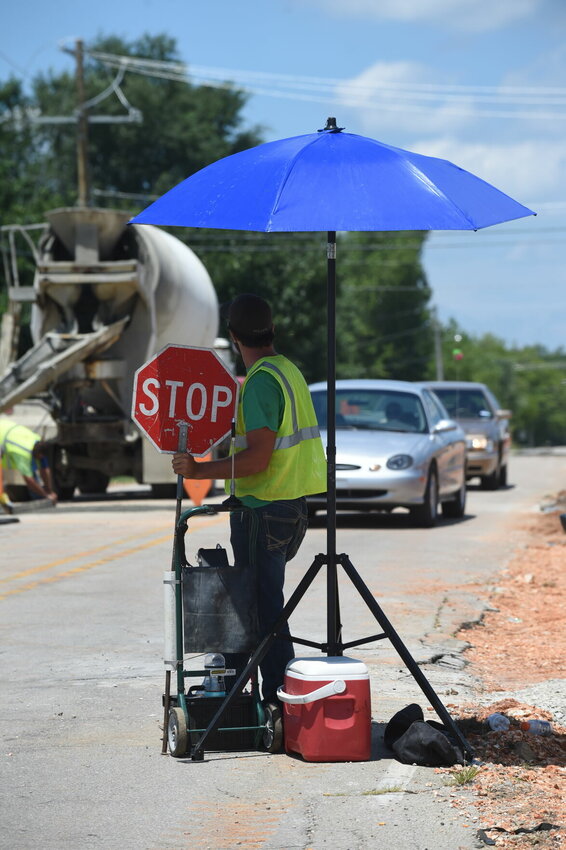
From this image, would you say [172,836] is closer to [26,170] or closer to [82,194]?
[82,194]

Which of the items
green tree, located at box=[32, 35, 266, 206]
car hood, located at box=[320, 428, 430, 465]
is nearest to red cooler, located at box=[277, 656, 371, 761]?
car hood, located at box=[320, 428, 430, 465]

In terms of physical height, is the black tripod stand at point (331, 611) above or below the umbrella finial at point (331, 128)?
below

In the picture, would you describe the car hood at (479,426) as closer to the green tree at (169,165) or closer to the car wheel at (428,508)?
the car wheel at (428,508)

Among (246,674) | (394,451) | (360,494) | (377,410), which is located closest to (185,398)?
(246,674)

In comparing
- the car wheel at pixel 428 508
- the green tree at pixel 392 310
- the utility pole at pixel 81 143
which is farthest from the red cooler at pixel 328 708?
the green tree at pixel 392 310

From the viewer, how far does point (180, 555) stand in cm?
577

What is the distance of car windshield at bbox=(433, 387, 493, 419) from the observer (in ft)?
86.2

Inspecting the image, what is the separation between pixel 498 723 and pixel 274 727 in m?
1.01

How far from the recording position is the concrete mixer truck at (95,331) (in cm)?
2086

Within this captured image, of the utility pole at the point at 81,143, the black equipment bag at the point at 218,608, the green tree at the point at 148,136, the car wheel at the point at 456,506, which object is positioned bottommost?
the car wheel at the point at 456,506

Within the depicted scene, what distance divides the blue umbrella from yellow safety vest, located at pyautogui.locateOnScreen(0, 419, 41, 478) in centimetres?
1465

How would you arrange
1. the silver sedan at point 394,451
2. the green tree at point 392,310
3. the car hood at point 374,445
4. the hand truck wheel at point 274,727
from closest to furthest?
the hand truck wheel at point 274,727 < the silver sedan at point 394,451 < the car hood at point 374,445 < the green tree at point 392,310

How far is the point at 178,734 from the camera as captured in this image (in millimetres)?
5750

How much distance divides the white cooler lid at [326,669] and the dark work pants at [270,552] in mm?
247
